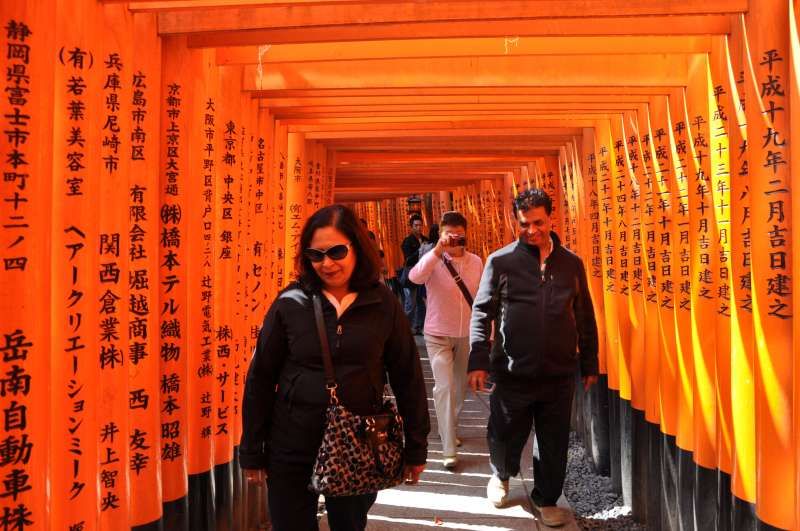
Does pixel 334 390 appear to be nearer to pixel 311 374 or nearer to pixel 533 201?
pixel 311 374

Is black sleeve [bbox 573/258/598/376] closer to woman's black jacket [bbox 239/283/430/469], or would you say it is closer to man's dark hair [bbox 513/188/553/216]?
man's dark hair [bbox 513/188/553/216]

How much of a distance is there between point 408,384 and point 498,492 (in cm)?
242

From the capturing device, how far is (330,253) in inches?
113

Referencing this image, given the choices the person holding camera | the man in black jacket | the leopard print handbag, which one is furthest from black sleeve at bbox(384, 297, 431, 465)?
the person holding camera

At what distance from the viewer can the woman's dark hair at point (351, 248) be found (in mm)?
2949

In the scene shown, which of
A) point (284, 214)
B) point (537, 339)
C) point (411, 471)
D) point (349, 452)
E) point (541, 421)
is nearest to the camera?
point (349, 452)

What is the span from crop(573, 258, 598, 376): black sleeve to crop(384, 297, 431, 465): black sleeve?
6.26 feet

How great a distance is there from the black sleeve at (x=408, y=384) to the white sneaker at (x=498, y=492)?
89.5 inches

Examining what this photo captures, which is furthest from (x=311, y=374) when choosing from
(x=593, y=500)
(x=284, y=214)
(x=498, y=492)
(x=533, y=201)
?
(x=284, y=214)

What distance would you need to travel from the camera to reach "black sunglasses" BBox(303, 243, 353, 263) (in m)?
A: 2.87

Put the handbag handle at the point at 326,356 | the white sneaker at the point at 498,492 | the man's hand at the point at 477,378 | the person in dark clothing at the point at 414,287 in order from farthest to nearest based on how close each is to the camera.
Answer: the person in dark clothing at the point at 414,287, the white sneaker at the point at 498,492, the man's hand at the point at 477,378, the handbag handle at the point at 326,356

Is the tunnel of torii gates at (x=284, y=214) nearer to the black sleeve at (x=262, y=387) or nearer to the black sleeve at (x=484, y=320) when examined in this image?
the black sleeve at (x=262, y=387)

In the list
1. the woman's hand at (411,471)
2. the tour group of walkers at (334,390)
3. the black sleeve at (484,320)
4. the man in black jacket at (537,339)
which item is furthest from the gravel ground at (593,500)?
the tour group of walkers at (334,390)

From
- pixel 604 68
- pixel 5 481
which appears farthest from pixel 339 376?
pixel 604 68
